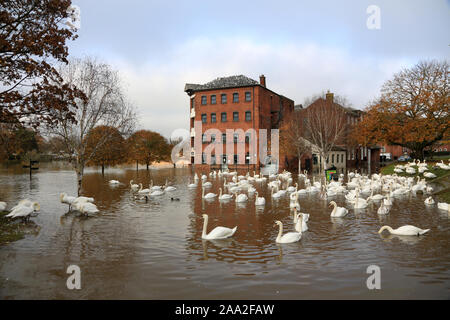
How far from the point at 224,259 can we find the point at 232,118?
46.5 metres

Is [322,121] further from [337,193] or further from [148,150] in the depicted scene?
[148,150]

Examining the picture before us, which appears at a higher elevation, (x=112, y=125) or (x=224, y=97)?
(x=224, y=97)

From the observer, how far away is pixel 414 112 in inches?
1463

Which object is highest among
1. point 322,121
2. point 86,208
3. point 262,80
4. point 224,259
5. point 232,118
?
point 262,80

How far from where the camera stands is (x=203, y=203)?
17.6 meters

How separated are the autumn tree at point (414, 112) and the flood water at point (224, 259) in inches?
1063

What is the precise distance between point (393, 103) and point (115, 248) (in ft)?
130

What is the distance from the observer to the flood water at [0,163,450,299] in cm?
616

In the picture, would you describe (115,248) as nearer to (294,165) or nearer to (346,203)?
(346,203)

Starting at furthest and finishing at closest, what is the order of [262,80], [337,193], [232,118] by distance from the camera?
[262,80] → [232,118] → [337,193]

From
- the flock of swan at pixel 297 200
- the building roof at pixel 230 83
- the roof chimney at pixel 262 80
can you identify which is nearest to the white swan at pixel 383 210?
the flock of swan at pixel 297 200

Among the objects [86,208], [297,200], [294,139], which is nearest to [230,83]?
[294,139]
